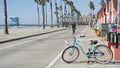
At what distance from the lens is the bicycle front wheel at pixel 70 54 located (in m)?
13.7

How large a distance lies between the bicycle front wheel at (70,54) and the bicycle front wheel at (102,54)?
2.72ft

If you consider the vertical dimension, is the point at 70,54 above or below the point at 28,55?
above

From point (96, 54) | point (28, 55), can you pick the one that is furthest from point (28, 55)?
point (96, 54)

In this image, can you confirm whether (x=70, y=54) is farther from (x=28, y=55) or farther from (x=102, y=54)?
(x=28, y=55)

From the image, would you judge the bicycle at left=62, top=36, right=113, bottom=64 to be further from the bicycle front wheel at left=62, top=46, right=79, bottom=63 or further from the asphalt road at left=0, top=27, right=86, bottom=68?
the asphalt road at left=0, top=27, right=86, bottom=68

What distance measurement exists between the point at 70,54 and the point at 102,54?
1318 millimetres

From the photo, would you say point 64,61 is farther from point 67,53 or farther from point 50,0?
point 50,0

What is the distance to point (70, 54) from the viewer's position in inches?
541

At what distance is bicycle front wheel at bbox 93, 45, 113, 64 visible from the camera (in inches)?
525

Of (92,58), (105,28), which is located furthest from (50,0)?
(92,58)

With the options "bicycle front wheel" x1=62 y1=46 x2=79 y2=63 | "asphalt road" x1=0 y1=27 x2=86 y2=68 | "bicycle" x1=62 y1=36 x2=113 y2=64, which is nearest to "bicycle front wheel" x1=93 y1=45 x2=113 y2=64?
"bicycle" x1=62 y1=36 x2=113 y2=64

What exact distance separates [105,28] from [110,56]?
20.6 meters

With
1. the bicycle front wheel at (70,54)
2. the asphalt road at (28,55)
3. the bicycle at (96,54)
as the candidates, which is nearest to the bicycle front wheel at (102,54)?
the bicycle at (96,54)

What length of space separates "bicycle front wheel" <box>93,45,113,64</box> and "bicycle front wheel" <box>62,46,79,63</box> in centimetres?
83
